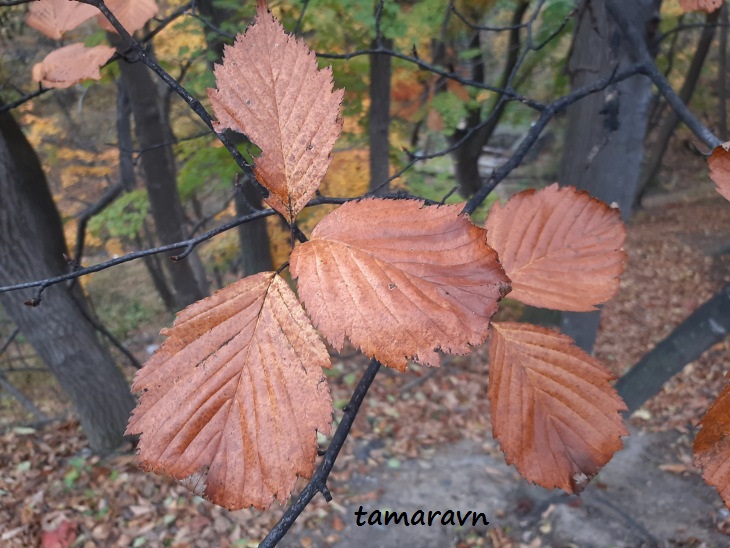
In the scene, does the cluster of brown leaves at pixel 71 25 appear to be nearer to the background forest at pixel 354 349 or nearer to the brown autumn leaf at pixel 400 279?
the background forest at pixel 354 349

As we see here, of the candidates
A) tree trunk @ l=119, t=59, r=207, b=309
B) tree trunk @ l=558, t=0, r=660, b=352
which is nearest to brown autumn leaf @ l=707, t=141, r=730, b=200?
tree trunk @ l=558, t=0, r=660, b=352

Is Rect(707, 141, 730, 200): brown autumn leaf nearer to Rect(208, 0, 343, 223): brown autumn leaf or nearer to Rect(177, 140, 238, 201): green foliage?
Rect(208, 0, 343, 223): brown autumn leaf

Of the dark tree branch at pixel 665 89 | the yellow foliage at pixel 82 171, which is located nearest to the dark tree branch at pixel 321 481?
the dark tree branch at pixel 665 89

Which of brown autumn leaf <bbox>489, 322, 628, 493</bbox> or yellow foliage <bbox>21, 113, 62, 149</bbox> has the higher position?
yellow foliage <bbox>21, 113, 62, 149</bbox>

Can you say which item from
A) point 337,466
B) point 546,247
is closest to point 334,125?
point 546,247

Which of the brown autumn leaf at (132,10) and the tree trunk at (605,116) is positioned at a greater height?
the brown autumn leaf at (132,10)

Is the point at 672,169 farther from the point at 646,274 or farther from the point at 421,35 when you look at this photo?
the point at 421,35

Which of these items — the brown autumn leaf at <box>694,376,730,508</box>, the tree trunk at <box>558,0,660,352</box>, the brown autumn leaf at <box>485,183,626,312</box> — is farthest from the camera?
the tree trunk at <box>558,0,660,352</box>
